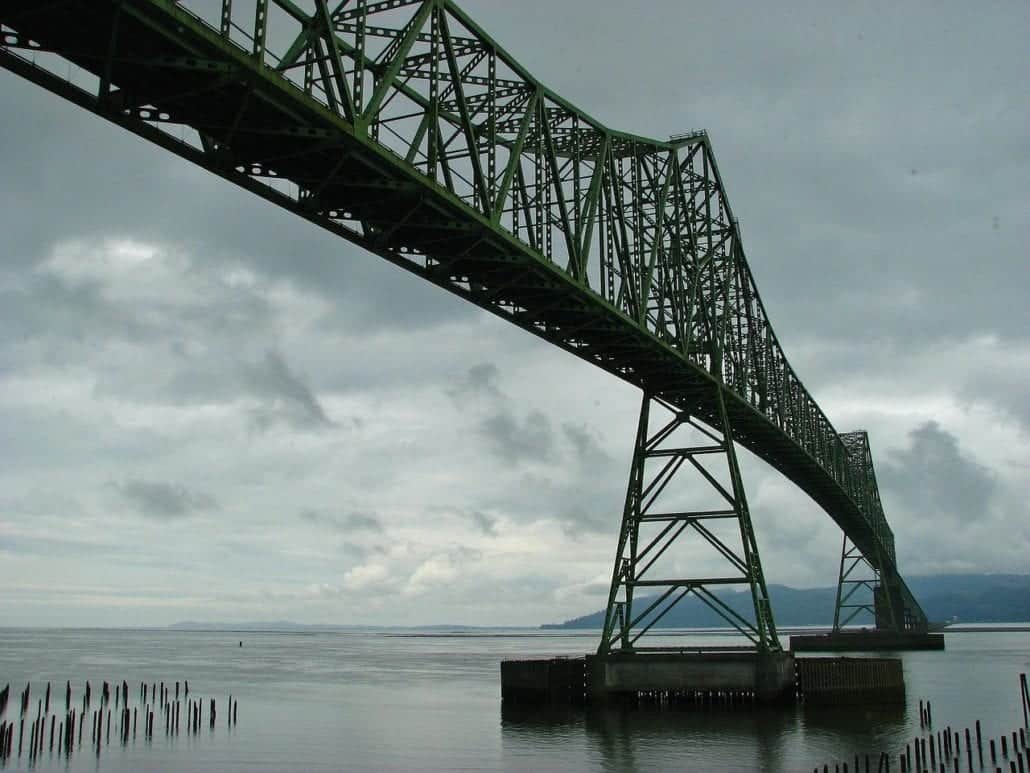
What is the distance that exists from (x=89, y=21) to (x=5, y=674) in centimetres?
10710

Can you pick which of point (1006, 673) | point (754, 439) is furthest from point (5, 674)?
point (1006, 673)

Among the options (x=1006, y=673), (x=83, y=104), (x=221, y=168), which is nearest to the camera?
(x=83, y=104)

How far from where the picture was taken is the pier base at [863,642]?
148m

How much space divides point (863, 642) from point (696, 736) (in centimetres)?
11073

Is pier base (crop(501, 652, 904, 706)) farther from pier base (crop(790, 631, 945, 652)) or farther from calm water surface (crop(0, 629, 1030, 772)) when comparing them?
pier base (crop(790, 631, 945, 652))

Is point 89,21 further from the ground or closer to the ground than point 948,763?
further from the ground

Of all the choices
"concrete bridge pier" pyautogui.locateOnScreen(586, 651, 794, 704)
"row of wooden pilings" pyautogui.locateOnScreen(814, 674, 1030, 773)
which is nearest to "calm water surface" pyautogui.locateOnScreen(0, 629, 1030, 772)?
"concrete bridge pier" pyautogui.locateOnScreen(586, 651, 794, 704)

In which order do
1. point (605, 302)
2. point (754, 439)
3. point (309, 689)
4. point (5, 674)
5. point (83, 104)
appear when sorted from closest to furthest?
point (83, 104), point (605, 302), point (754, 439), point (309, 689), point (5, 674)

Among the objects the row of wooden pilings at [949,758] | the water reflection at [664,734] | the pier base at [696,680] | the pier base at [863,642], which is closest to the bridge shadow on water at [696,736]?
the water reflection at [664,734]

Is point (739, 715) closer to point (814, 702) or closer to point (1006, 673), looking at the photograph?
point (814, 702)

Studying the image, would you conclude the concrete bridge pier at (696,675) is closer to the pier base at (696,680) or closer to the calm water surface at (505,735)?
the pier base at (696,680)

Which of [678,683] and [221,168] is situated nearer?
[221,168]

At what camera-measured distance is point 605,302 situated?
47.1 metres

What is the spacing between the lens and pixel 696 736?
49438mm
